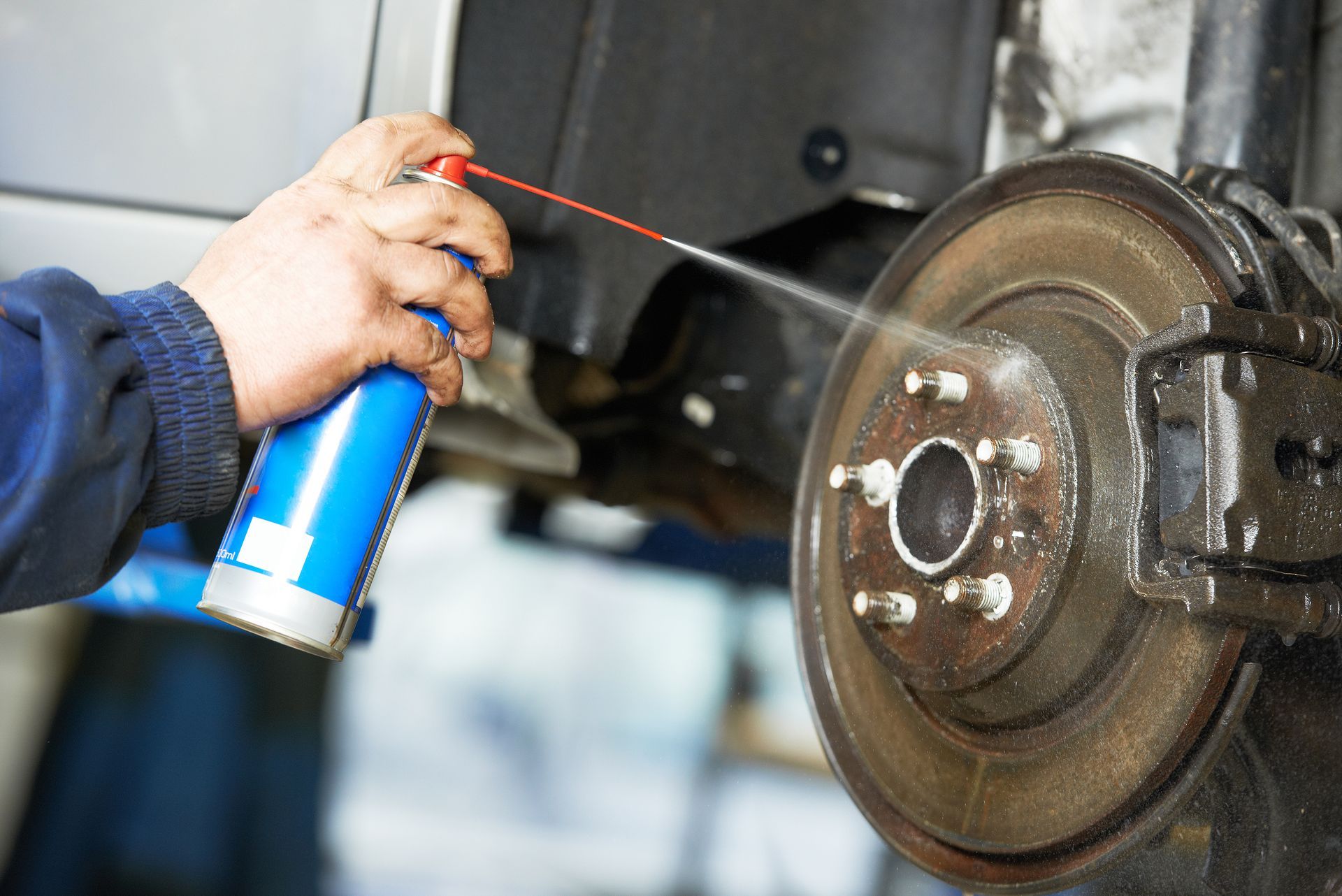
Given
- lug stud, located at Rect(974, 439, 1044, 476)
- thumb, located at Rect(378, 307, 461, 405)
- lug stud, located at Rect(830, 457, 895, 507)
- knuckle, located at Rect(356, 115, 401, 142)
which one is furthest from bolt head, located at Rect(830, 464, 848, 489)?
knuckle, located at Rect(356, 115, 401, 142)

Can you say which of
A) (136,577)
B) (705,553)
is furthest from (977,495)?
(705,553)

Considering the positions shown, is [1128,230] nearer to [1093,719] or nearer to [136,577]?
[1093,719]

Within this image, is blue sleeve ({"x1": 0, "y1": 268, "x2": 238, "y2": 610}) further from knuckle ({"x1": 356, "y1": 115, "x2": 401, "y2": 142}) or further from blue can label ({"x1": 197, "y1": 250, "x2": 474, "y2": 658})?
knuckle ({"x1": 356, "y1": 115, "x2": 401, "y2": 142})

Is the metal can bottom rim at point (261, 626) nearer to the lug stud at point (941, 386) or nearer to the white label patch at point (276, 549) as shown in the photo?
the white label patch at point (276, 549)

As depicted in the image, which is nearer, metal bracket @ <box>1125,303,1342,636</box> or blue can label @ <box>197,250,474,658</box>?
Result: metal bracket @ <box>1125,303,1342,636</box>

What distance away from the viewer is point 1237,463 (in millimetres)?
516

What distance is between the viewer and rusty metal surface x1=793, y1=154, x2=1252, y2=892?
1.91 ft

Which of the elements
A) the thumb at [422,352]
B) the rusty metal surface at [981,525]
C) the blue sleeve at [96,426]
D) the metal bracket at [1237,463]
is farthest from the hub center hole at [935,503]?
the blue sleeve at [96,426]

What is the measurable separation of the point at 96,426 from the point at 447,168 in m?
0.28

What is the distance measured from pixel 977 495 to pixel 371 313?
389mm

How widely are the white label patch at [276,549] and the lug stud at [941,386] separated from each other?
1.32 feet

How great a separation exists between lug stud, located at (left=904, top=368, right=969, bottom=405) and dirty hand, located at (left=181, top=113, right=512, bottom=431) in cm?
29

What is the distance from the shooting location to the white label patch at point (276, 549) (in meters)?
0.66

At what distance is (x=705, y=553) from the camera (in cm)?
228
